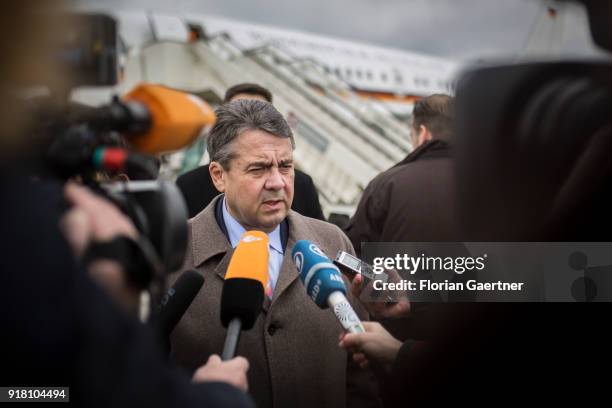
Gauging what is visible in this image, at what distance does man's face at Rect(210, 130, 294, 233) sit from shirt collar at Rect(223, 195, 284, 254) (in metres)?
0.02

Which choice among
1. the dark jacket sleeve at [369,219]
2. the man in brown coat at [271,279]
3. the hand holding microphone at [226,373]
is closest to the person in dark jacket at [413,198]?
the dark jacket sleeve at [369,219]

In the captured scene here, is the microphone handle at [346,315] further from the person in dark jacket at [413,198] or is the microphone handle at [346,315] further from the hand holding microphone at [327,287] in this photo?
the person in dark jacket at [413,198]

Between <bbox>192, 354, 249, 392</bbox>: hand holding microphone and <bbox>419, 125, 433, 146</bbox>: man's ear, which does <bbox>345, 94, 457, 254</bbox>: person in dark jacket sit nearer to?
<bbox>419, 125, 433, 146</bbox>: man's ear

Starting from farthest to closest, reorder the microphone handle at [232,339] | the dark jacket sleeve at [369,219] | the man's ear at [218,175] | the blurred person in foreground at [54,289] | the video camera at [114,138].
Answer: the dark jacket sleeve at [369,219] < the man's ear at [218,175] < the microphone handle at [232,339] < the video camera at [114,138] < the blurred person in foreground at [54,289]

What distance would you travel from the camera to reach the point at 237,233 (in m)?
2.33

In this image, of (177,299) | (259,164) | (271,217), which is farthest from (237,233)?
(177,299)

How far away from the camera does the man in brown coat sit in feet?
6.74

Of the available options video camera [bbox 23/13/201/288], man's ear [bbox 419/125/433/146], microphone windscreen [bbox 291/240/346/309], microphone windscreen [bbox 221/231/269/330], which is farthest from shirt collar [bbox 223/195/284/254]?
video camera [bbox 23/13/201/288]

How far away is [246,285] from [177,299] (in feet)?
0.83

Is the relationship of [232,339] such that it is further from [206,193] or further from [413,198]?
[206,193]

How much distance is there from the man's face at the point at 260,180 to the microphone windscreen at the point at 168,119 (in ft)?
4.05

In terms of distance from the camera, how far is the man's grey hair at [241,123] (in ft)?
7.60

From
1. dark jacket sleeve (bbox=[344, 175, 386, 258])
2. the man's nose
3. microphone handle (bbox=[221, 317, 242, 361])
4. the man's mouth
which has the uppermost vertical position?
dark jacket sleeve (bbox=[344, 175, 386, 258])

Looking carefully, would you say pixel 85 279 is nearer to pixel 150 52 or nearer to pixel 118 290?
pixel 118 290
